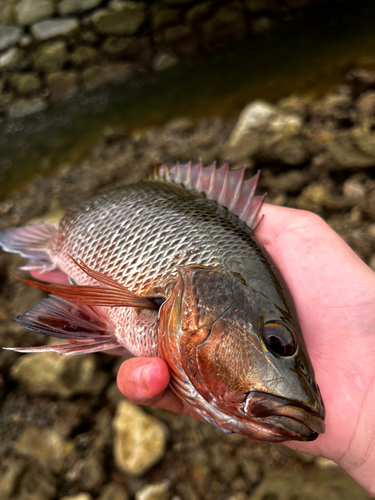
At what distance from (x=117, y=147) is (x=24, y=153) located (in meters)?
3.40

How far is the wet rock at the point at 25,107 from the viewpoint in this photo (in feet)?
41.6

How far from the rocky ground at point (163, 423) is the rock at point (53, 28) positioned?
31.5 ft

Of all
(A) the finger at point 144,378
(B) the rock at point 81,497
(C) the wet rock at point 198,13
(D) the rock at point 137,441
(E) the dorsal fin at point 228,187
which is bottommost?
(B) the rock at point 81,497

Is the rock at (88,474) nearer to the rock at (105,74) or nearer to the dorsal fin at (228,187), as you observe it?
the dorsal fin at (228,187)

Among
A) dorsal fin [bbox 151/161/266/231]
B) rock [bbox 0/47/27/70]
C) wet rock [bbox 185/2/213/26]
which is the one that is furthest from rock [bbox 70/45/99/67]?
dorsal fin [bbox 151/161/266/231]

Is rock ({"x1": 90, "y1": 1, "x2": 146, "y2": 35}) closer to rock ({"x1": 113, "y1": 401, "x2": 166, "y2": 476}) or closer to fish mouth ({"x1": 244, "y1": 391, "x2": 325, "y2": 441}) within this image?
rock ({"x1": 113, "y1": 401, "x2": 166, "y2": 476})

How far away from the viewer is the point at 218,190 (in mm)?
2562

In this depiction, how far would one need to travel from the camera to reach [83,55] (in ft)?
41.5

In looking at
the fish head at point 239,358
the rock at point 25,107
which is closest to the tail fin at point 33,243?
the fish head at point 239,358

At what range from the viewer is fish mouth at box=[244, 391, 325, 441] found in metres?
1.48

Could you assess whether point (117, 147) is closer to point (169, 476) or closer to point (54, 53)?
point (54, 53)

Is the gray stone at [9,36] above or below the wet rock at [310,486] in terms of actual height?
above

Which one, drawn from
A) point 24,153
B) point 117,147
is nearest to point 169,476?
point 117,147

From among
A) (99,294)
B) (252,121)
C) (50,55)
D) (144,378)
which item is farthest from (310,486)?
(50,55)
